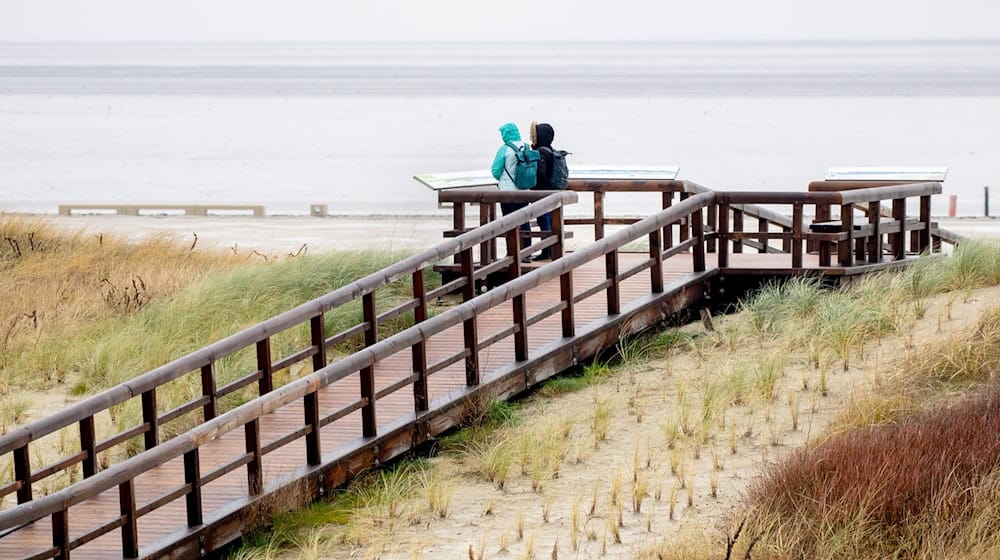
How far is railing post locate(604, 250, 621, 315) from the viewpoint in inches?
470

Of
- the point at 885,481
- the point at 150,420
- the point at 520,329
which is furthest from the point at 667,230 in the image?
the point at 885,481

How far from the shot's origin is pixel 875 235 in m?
13.5

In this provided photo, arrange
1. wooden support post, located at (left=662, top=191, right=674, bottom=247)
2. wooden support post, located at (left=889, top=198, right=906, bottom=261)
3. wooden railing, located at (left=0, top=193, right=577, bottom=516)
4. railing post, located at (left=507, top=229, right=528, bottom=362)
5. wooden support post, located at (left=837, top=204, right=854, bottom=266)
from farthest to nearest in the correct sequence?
wooden support post, located at (left=662, top=191, right=674, bottom=247)
wooden support post, located at (left=889, top=198, right=906, bottom=261)
wooden support post, located at (left=837, top=204, right=854, bottom=266)
railing post, located at (left=507, top=229, right=528, bottom=362)
wooden railing, located at (left=0, top=193, right=577, bottom=516)

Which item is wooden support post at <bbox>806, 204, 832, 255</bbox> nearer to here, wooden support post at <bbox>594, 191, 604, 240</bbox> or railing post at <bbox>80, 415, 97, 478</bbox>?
wooden support post at <bbox>594, 191, 604, 240</bbox>

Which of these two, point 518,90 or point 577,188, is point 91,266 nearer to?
point 577,188

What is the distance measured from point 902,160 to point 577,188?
4359cm

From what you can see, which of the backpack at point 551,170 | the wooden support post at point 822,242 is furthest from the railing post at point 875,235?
the backpack at point 551,170

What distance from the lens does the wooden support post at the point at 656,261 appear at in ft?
40.8

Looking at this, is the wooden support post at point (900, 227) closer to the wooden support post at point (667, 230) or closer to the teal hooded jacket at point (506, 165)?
the wooden support post at point (667, 230)

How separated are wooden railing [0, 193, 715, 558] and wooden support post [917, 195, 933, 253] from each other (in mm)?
2522

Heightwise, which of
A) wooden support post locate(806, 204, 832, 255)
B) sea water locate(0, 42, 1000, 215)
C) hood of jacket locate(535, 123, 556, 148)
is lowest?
sea water locate(0, 42, 1000, 215)

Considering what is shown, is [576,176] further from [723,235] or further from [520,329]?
[520,329]

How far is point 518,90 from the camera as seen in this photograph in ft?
459

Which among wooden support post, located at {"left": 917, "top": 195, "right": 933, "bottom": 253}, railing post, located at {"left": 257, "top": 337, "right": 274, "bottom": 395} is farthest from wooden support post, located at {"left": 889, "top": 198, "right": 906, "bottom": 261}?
railing post, located at {"left": 257, "top": 337, "right": 274, "bottom": 395}
